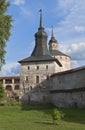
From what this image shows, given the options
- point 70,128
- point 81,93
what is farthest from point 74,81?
point 70,128

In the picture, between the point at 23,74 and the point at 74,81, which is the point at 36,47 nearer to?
the point at 23,74

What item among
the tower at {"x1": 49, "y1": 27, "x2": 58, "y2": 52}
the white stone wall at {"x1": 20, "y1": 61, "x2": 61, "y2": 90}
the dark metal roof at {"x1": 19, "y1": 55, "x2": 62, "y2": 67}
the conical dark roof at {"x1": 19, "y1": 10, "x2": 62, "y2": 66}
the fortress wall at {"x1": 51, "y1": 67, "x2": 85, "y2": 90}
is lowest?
the fortress wall at {"x1": 51, "y1": 67, "x2": 85, "y2": 90}

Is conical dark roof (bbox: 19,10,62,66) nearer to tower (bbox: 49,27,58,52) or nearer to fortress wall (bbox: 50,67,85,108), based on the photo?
fortress wall (bbox: 50,67,85,108)

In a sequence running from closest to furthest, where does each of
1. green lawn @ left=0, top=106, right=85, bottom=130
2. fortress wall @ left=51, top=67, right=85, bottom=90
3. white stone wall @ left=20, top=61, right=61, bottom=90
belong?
green lawn @ left=0, top=106, right=85, bottom=130, fortress wall @ left=51, top=67, right=85, bottom=90, white stone wall @ left=20, top=61, right=61, bottom=90

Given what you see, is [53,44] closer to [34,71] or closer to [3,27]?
[34,71]

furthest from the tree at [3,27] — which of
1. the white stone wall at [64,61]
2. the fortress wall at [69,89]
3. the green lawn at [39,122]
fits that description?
the white stone wall at [64,61]

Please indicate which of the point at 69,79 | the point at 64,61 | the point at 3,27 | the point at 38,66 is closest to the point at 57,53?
the point at 64,61

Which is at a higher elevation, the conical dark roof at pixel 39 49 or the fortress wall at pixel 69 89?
the conical dark roof at pixel 39 49

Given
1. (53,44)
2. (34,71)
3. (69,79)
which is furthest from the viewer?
(53,44)

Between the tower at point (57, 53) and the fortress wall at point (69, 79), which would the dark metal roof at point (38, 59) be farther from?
the tower at point (57, 53)

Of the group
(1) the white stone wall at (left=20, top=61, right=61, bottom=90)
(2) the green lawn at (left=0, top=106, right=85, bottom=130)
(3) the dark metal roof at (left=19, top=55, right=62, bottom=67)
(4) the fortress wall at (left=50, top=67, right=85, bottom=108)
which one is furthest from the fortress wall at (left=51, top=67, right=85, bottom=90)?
(2) the green lawn at (left=0, top=106, right=85, bottom=130)

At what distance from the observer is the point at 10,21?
2500cm

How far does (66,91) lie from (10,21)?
2090cm

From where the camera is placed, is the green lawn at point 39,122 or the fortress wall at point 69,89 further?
the fortress wall at point 69,89
